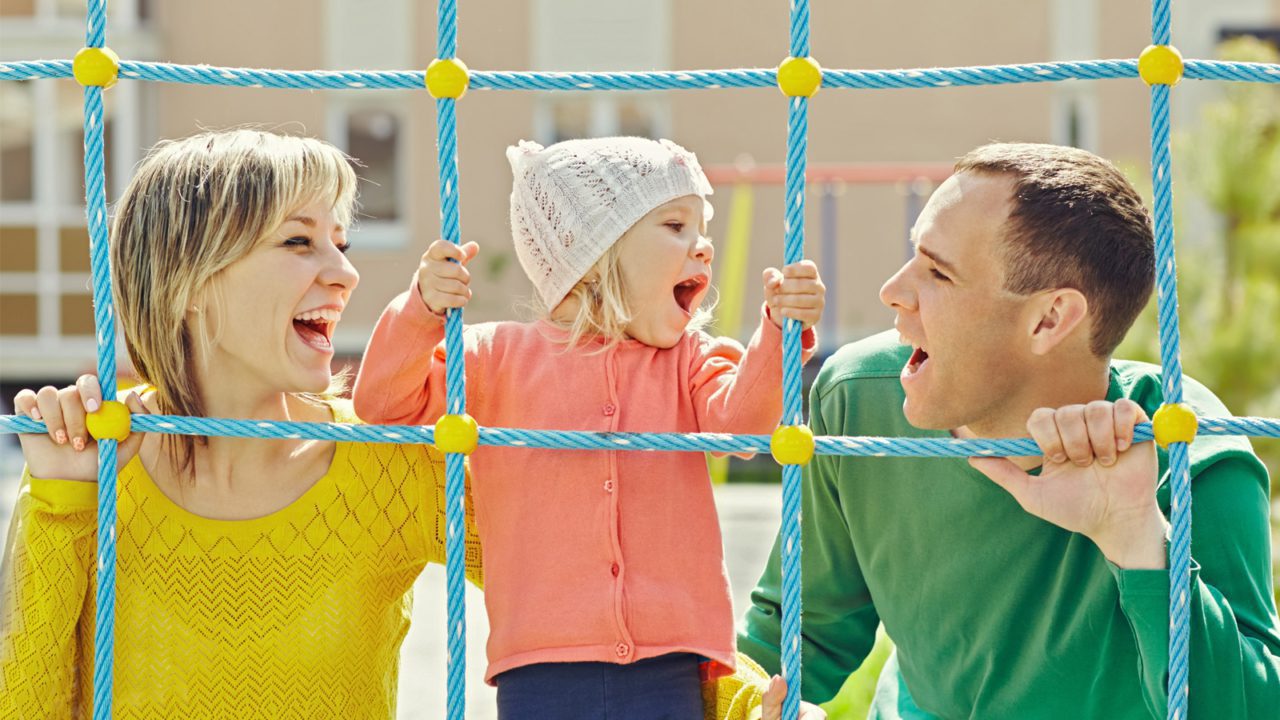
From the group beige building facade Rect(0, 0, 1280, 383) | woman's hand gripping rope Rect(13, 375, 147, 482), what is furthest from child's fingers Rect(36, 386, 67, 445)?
beige building facade Rect(0, 0, 1280, 383)

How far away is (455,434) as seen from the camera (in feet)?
4.75

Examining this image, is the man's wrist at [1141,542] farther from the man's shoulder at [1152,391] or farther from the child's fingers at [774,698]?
the child's fingers at [774,698]

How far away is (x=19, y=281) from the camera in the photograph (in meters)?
9.72

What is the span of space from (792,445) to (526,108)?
8029 millimetres

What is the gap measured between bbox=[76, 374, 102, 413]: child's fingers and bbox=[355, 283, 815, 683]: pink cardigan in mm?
249

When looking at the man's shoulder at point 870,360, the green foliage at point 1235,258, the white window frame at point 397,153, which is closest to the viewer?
the man's shoulder at point 870,360

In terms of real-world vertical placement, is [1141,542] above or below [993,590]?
above

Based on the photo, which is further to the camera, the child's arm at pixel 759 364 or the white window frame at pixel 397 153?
the white window frame at pixel 397 153

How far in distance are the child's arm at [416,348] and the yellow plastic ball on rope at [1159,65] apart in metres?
0.65

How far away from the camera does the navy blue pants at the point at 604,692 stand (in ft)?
4.96

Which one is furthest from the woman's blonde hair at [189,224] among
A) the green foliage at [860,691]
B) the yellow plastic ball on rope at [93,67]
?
the green foliage at [860,691]

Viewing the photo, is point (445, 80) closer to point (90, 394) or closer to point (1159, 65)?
point (90, 394)

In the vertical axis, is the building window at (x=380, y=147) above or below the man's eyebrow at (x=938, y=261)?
above

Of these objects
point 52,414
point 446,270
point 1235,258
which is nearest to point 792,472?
point 446,270
